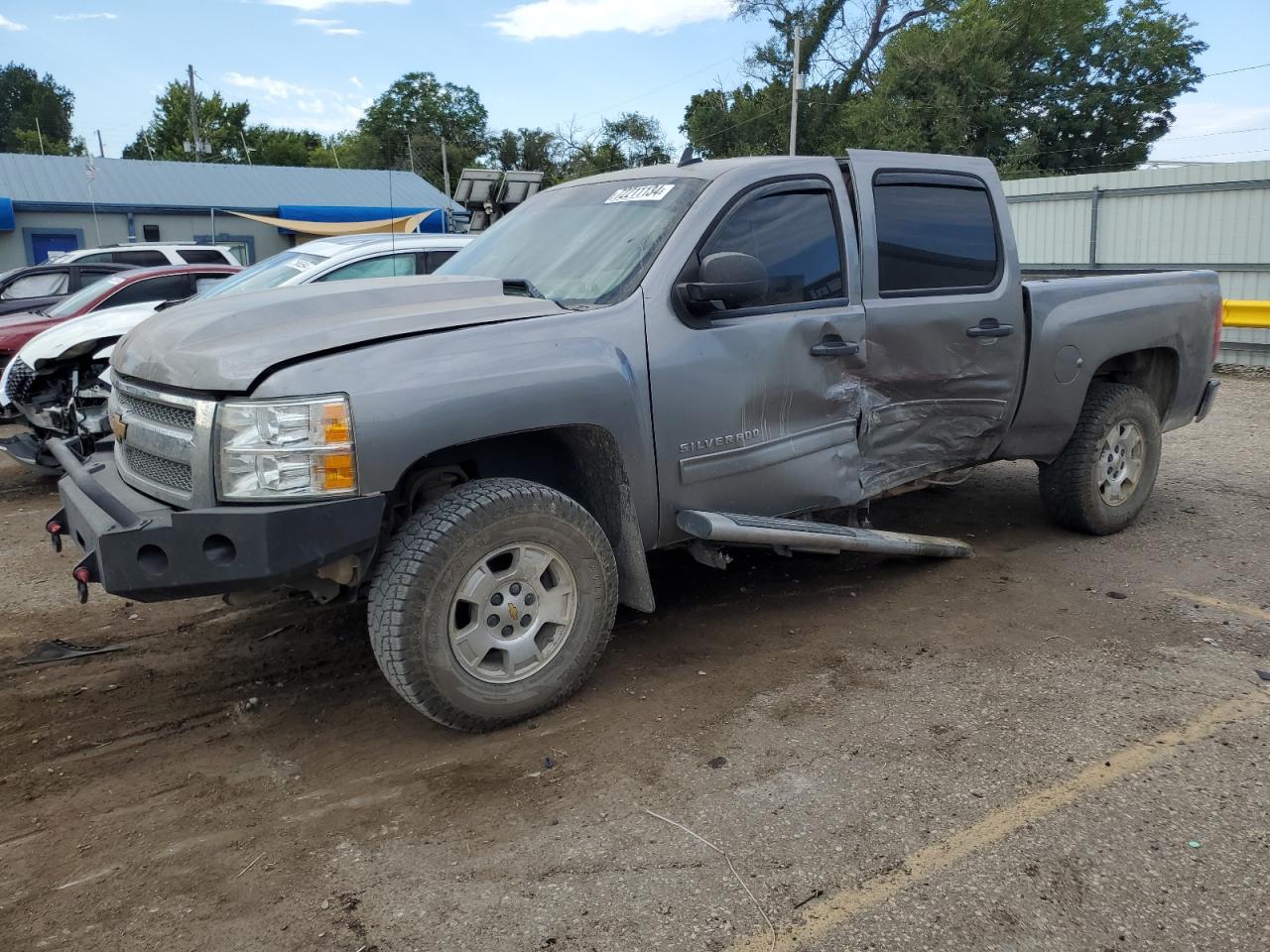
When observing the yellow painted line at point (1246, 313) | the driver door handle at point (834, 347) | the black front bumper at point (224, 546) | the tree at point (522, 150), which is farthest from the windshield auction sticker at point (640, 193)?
the tree at point (522, 150)

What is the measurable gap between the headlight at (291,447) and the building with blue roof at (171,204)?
25.3 m

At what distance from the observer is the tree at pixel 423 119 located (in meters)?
67.8

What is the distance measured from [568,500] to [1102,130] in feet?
150

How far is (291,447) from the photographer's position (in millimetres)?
3131

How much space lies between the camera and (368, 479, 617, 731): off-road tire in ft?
10.8

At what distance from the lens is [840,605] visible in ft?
16.3

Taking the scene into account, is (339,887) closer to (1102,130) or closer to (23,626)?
(23,626)

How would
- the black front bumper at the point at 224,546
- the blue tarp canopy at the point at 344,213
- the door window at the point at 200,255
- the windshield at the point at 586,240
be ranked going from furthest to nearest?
the blue tarp canopy at the point at 344,213
the door window at the point at 200,255
the windshield at the point at 586,240
the black front bumper at the point at 224,546

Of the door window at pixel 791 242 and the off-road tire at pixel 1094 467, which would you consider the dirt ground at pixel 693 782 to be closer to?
the off-road tire at pixel 1094 467

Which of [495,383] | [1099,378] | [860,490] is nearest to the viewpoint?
[495,383]

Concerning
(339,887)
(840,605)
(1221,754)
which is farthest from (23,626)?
(1221,754)

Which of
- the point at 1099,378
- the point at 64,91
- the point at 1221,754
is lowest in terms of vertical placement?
the point at 1221,754

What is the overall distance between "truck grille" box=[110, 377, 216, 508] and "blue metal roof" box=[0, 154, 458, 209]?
26.1 meters

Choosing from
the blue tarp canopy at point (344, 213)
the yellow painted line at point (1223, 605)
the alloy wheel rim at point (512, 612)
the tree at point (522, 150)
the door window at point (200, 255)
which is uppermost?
the tree at point (522, 150)
